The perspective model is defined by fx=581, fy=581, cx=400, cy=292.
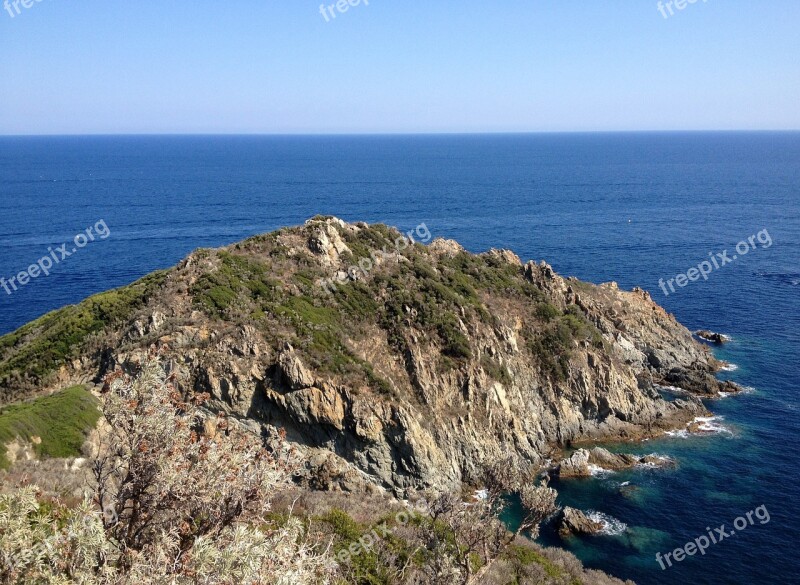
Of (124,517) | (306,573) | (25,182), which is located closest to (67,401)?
(124,517)

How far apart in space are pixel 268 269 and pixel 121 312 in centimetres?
1059

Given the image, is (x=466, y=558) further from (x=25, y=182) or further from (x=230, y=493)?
(x=25, y=182)

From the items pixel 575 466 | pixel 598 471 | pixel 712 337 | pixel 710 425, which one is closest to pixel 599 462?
pixel 598 471

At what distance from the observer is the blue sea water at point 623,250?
118 ft

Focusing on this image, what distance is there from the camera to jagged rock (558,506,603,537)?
35031mm

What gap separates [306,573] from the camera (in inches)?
413

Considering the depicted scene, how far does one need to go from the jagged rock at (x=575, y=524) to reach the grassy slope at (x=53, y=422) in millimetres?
27258

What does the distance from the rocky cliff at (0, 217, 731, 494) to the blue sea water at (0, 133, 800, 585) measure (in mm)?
6191

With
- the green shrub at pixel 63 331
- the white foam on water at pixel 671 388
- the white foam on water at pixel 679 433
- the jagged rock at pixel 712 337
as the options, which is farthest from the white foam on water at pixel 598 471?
the green shrub at pixel 63 331

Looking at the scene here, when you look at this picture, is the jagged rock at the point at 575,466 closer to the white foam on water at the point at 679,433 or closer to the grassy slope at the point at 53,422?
the white foam on water at the point at 679,433

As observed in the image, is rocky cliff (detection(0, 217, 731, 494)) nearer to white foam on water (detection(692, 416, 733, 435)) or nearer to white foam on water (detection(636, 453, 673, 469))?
white foam on water (detection(692, 416, 733, 435))

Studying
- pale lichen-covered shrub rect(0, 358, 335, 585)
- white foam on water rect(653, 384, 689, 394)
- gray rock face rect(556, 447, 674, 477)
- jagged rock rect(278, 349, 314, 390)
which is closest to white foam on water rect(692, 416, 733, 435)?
white foam on water rect(653, 384, 689, 394)

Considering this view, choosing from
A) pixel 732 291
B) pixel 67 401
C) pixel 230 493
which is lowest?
pixel 732 291

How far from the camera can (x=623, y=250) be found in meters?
96.4
